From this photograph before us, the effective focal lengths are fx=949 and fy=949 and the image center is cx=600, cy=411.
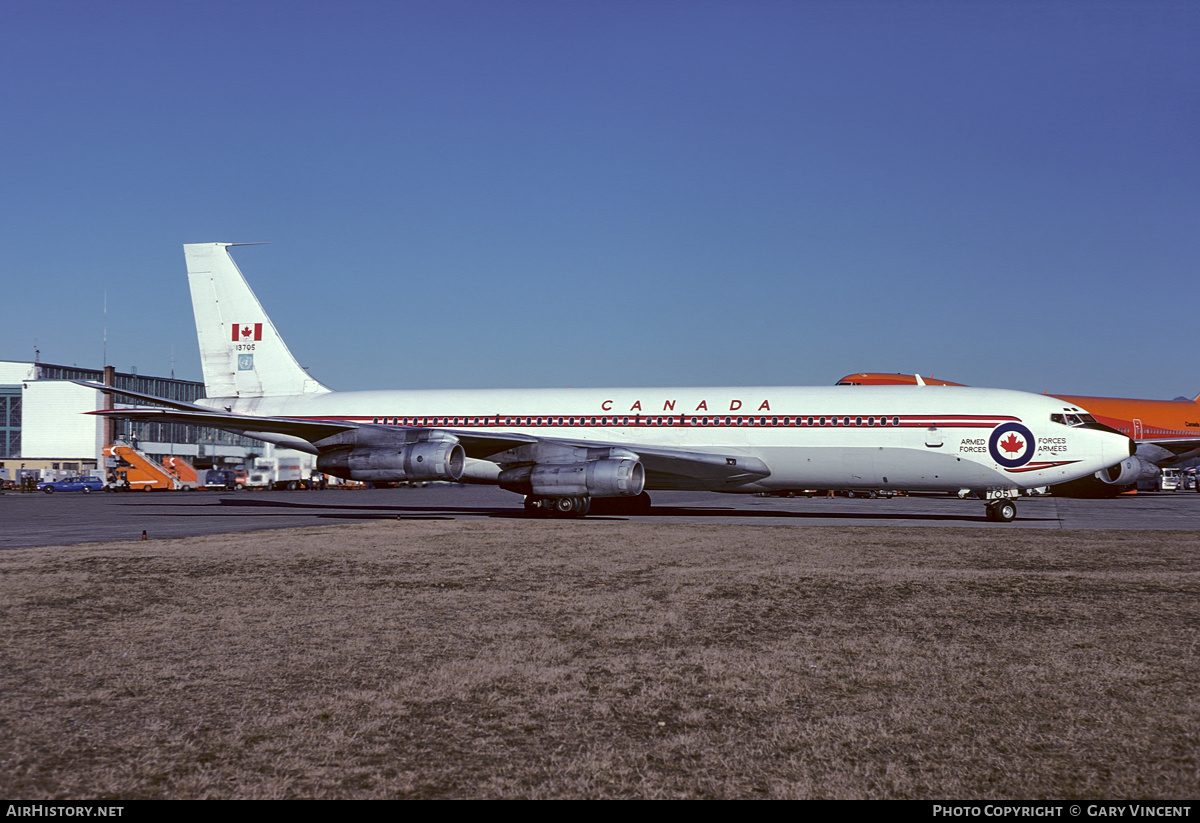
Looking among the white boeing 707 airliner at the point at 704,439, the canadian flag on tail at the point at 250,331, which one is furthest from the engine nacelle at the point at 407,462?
the canadian flag on tail at the point at 250,331

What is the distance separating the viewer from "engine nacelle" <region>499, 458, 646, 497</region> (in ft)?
94.8

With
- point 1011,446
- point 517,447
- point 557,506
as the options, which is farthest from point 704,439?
point 1011,446

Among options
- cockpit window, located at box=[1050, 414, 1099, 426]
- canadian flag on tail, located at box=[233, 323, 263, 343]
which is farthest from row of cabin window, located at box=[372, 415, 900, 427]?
canadian flag on tail, located at box=[233, 323, 263, 343]

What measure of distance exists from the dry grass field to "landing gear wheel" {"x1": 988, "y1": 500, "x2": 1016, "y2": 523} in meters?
14.4

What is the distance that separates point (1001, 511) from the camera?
99.1ft

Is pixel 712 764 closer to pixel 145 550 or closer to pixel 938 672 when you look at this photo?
pixel 938 672

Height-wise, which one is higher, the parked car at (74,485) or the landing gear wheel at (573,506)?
the landing gear wheel at (573,506)

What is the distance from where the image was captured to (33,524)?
92.4 feet

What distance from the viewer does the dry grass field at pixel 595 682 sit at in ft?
18.5

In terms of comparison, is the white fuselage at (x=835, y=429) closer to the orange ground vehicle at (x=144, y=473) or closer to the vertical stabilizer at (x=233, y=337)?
the vertical stabilizer at (x=233, y=337)

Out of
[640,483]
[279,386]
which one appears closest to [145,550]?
[640,483]

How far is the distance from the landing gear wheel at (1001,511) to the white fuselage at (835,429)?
A: 2.03 ft

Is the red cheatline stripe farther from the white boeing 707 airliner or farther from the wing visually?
the wing
